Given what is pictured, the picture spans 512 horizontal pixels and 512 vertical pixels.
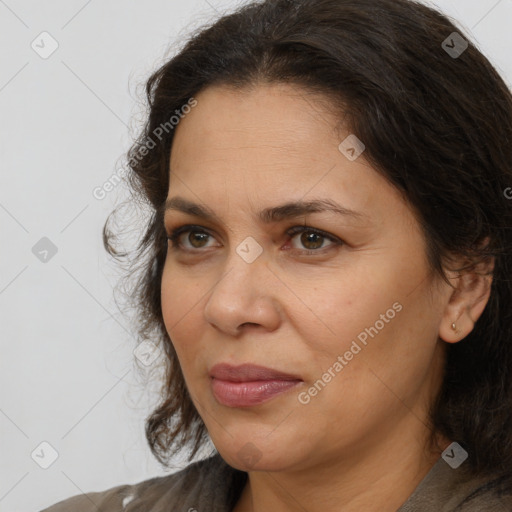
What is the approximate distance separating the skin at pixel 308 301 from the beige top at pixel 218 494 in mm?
74

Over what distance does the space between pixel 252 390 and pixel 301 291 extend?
0.67ft

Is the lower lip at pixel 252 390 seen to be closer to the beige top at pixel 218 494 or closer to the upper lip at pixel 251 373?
the upper lip at pixel 251 373

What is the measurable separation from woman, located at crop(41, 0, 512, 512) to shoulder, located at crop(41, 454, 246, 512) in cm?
23

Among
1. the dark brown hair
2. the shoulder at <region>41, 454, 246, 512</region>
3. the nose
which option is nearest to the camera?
the nose

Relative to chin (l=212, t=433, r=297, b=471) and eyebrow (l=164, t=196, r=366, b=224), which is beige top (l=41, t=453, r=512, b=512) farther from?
eyebrow (l=164, t=196, r=366, b=224)

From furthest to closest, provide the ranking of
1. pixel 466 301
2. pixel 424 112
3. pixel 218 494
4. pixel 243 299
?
pixel 218 494
pixel 466 301
pixel 424 112
pixel 243 299

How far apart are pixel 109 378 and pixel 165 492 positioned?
3.07ft

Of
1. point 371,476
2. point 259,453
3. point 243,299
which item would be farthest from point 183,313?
point 371,476

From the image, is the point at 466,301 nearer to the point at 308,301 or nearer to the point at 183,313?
the point at 308,301

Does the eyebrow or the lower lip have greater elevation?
the eyebrow

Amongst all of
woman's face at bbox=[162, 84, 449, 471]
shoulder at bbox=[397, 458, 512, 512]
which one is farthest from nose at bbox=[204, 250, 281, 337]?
shoulder at bbox=[397, 458, 512, 512]

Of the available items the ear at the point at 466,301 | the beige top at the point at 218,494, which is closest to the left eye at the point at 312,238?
the ear at the point at 466,301

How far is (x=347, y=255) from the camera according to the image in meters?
2.13

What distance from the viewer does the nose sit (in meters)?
2.06
